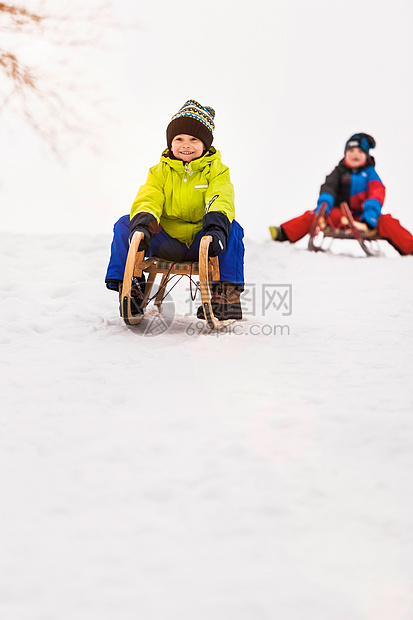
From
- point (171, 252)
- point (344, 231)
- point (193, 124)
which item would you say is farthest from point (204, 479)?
point (344, 231)

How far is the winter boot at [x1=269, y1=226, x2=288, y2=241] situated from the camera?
5969mm

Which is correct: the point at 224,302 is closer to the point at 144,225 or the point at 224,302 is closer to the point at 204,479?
the point at 144,225

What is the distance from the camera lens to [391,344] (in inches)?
85.7

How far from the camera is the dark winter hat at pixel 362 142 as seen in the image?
575 centimetres

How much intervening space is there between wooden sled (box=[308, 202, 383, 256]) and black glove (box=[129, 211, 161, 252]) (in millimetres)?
3640

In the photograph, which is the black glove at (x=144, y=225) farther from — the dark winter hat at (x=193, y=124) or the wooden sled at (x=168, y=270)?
the dark winter hat at (x=193, y=124)

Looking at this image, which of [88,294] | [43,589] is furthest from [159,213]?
[43,589]

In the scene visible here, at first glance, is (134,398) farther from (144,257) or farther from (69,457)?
(144,257)

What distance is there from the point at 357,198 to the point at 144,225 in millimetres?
4116

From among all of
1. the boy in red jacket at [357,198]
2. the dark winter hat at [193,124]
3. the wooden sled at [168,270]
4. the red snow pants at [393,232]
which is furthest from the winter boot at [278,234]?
the wooden sled at [168,270]

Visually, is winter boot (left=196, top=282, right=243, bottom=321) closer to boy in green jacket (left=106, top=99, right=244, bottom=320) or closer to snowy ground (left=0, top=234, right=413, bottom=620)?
boy in green jacket (left=106, top=99, right=244, bottom=320)

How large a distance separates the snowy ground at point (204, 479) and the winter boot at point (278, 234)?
392 centimetres

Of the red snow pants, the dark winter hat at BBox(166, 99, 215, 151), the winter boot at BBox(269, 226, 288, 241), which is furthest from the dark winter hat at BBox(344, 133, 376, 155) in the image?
the dark winter hat at BBox(166, 99, 215, 151)

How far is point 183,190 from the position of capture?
2.45 metres
